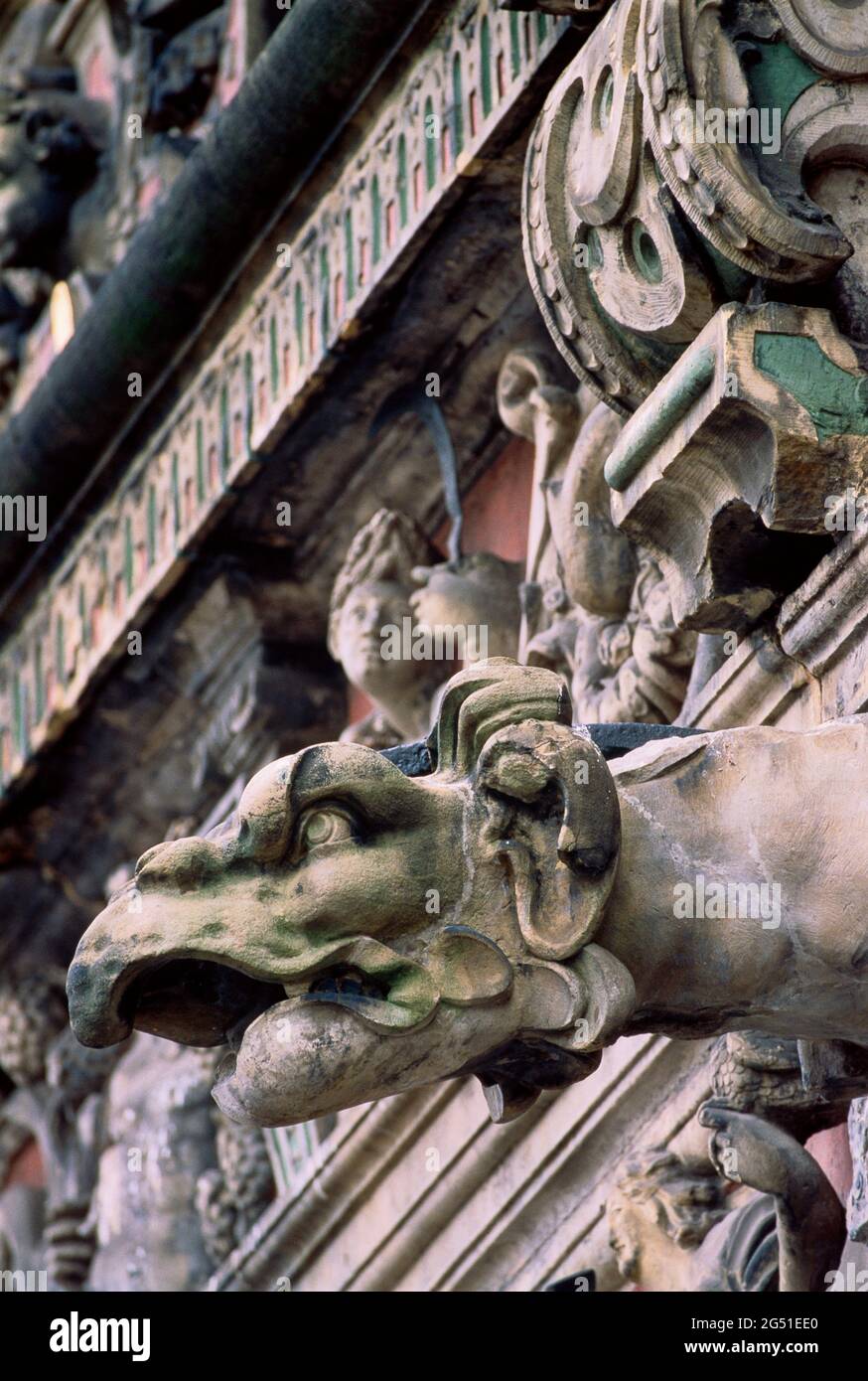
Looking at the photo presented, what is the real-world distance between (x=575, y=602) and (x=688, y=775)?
157 centimetres

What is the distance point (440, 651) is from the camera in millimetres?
5438

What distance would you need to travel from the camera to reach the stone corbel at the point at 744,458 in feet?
11.9

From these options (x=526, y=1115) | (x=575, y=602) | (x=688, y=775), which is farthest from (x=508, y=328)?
(x=688, y=775)

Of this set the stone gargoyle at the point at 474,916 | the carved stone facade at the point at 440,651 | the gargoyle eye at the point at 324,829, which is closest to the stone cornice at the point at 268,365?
the carved stone facade at the point at 440,651

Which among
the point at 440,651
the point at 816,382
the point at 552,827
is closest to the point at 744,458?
the point at 816,382

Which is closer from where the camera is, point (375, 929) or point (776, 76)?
point (375, 929)

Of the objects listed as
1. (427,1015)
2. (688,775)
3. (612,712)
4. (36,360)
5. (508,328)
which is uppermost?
(36,360)

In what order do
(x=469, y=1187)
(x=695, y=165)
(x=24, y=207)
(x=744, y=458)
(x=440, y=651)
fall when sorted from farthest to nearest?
(x=24, y=207)
(x=440, y=651)
(x=469, y=1187)
(x=744, y=458)
(x=695, y=165)

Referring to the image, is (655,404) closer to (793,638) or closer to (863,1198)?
(793,638)

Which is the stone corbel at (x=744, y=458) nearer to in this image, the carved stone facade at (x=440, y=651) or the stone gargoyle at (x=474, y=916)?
the carved stone facade at (x=440, y=651)

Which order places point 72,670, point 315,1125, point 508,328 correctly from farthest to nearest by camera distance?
point 72,670 → point 315,1125 → point 508,328

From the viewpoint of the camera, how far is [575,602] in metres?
4.90

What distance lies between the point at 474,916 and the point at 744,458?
2.49 feet

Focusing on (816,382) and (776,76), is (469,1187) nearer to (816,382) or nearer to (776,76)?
(816,382)
